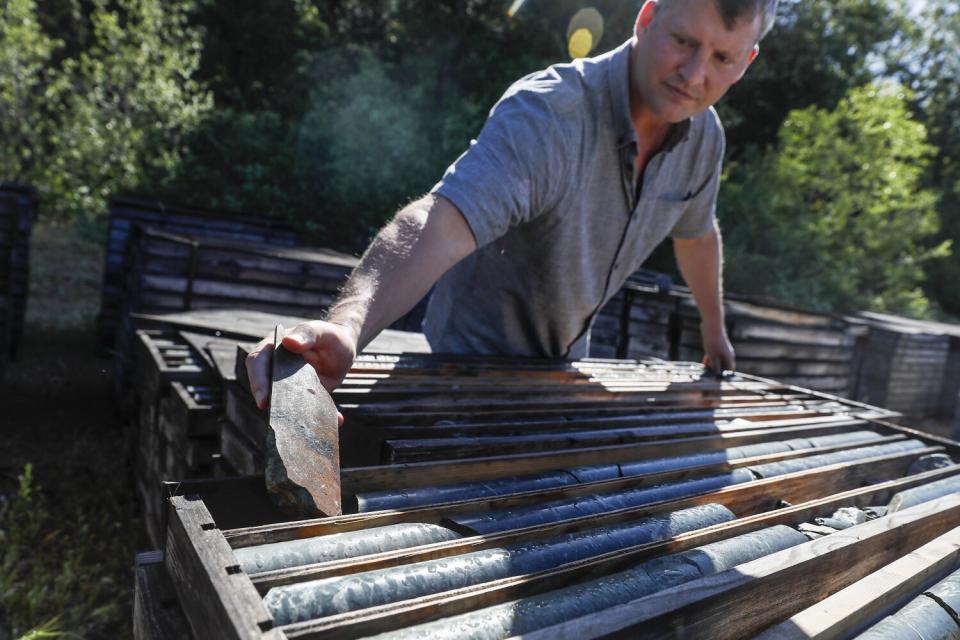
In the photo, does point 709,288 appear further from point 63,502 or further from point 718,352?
point 63,502

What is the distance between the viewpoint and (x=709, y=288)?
4.12 metres

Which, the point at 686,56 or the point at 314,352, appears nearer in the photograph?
the point at 314,352

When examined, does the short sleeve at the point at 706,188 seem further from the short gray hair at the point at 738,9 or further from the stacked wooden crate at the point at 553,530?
the stacked wooden crate at the point at 553,530

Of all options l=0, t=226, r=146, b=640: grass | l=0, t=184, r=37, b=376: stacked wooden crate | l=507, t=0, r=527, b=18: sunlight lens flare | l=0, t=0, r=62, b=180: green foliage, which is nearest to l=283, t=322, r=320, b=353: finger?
l=0, t=226, r=146, b=640: grass

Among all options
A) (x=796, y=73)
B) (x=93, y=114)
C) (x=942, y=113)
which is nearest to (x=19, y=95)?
(x=93, y=114)

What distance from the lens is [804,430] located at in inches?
113

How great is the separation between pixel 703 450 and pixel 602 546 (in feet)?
3.36

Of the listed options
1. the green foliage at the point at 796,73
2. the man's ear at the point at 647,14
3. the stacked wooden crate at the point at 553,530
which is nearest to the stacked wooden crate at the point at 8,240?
the stacked wooden crate at the point at 553,530

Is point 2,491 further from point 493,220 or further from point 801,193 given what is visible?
point 801,193

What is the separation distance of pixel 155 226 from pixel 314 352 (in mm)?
10784

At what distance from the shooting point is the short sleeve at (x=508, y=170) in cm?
229

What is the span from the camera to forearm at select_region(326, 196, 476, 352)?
1948 mm

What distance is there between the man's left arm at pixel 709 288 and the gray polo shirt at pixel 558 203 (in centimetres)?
26

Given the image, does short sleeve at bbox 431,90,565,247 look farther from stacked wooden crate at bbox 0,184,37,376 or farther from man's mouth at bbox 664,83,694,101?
stacked wooden crate at bbox 0,184,37,376
